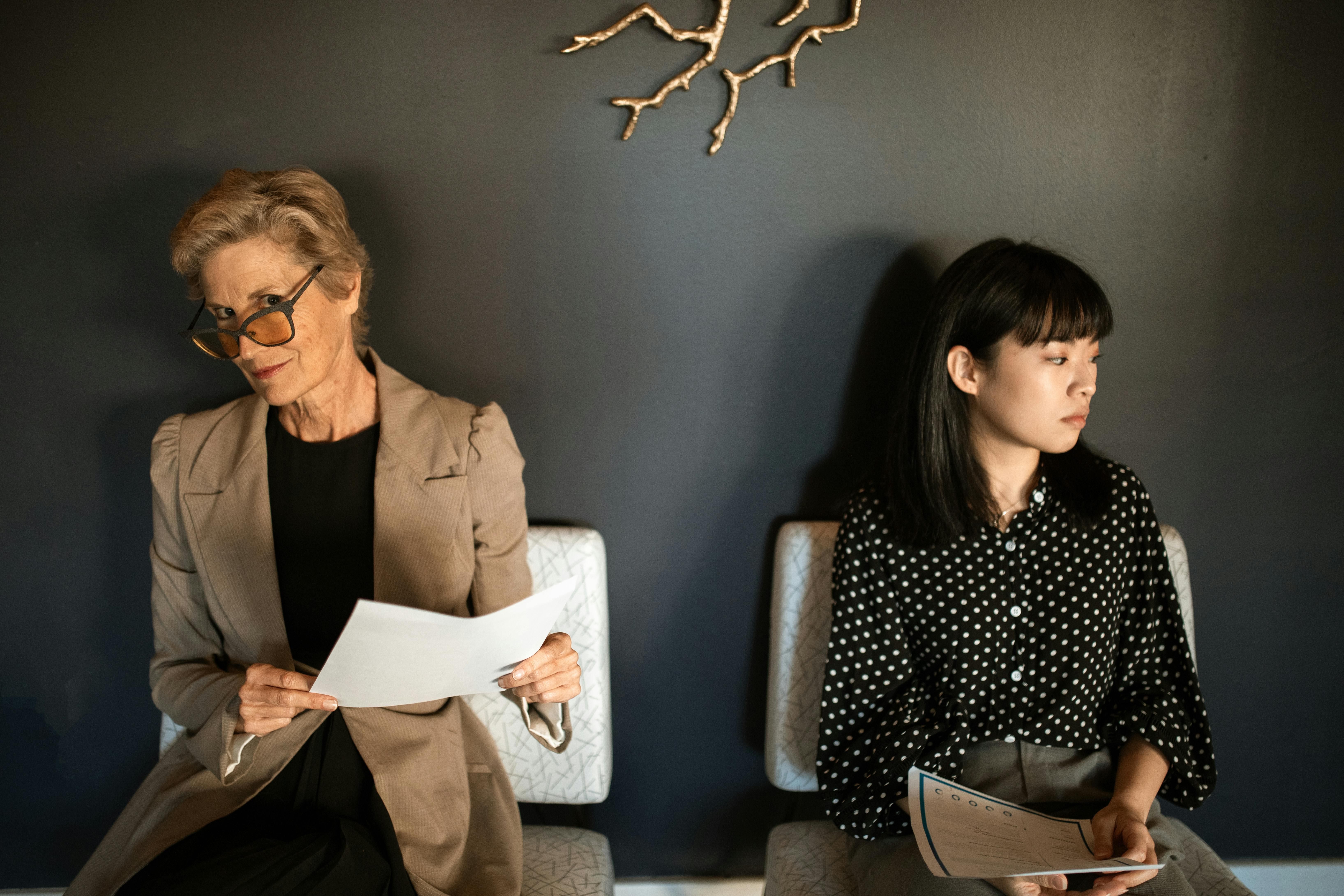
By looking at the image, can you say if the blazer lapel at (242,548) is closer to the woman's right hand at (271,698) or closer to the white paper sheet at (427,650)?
the woman's right hand at (271,698)

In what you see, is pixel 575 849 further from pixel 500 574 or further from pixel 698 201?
pixel 698 201

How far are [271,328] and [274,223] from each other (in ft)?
0.55

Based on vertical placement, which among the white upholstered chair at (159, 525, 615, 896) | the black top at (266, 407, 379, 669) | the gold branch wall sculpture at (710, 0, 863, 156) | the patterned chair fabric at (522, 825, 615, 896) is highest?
the gold branch wall sculpture at (710, 0, 863, 156)

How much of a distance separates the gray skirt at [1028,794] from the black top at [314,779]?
0.75 metres

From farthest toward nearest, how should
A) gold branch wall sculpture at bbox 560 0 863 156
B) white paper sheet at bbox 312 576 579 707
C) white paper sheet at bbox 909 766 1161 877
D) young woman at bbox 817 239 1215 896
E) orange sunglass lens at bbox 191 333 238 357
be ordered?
gold branch wall sculpture at bbox 560 0 863 156 → young woman at bbox 817 239 1215 896 → orange sunglass lens at bbox 191 333 238 357 → white paper sheet at bbox 909 766 1161 877 → white paper sheet at bbox 312 576 579 707

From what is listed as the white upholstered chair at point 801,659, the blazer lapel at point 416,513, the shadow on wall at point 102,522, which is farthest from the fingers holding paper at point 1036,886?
the shadow on wall at point 102,522

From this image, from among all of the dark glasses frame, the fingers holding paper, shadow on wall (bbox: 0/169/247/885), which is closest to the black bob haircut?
the fingers holding paper

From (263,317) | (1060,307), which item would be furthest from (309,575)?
(1060,307)

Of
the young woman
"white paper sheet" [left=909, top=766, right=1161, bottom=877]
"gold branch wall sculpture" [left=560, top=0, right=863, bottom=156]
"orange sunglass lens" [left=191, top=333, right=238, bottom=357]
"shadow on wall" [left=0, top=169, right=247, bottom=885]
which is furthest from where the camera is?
"shadow on wall" [left=0, top=169, right=247, bottom=885]

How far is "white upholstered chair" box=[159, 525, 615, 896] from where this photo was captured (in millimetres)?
1515

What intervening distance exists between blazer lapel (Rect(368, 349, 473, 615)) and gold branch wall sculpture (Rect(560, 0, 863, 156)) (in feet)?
2.20

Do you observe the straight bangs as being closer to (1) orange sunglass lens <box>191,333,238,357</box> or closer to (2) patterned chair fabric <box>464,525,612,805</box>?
(2) patterned chair fabric <box>464,525,612,805</box>

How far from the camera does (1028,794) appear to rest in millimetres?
1310

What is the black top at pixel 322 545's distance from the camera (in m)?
1.32
